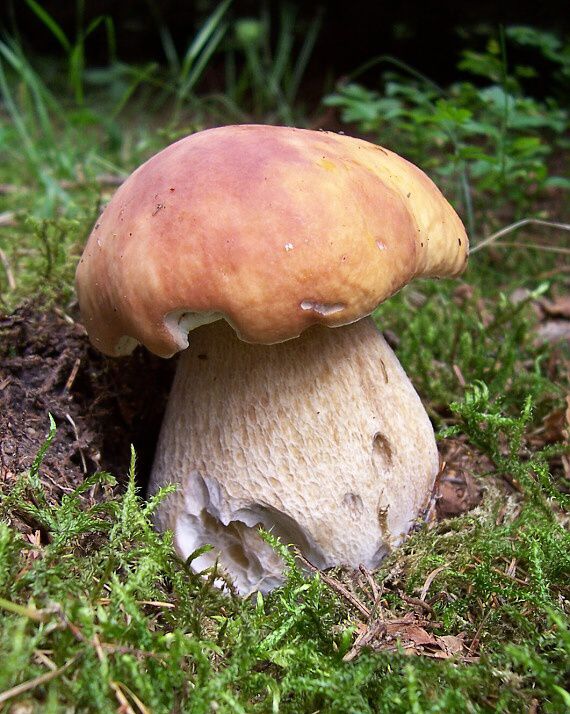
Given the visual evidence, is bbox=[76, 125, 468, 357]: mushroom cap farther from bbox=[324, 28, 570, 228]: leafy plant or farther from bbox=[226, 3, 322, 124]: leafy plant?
bbox=[226, 3, 322, 124]: leafy plant

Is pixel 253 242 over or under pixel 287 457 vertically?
over

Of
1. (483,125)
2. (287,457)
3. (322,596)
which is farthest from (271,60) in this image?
(322,596)

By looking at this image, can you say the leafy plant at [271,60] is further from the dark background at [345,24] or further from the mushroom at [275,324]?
the mushroom at [275,324]

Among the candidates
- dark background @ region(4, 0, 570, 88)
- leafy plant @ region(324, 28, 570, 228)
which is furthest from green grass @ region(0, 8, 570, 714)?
dark background @ region(4, 0, 570, 88)

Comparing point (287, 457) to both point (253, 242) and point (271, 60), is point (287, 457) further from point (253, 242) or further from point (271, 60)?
point (271, 60)

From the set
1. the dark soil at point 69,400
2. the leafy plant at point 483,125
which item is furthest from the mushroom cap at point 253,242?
the leafy plant at point 483,125

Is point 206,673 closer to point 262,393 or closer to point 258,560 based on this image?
point 258,560
